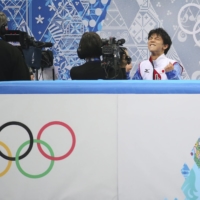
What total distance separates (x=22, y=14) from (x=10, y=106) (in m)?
3.09

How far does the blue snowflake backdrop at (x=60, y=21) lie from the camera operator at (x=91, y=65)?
202 centimetres

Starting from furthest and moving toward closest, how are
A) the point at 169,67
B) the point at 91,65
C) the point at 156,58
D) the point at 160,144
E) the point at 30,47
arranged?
the point at 30,47 < the point at 156,58 < the point at 169,67 < the point at 91,65 < the point at 160,144

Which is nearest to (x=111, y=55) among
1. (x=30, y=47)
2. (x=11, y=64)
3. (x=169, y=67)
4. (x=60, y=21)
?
(x=169, y=67)

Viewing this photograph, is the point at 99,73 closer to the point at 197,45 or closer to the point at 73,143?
the point at 73,143

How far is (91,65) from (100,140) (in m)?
0.90

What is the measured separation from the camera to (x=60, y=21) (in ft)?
14.8

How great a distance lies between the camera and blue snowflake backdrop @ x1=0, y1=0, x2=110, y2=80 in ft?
14.6

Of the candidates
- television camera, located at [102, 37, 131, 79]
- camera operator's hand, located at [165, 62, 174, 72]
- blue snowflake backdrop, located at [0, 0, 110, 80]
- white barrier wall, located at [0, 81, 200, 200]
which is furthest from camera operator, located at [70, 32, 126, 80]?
blue snowflake backdrop, located at [0, 0, 110, 80]

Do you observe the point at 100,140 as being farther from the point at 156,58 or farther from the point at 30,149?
the point at 156,58

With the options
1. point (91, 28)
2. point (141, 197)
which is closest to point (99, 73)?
point (141, 197)

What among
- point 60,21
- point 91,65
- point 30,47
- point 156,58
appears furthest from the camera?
point 60,21

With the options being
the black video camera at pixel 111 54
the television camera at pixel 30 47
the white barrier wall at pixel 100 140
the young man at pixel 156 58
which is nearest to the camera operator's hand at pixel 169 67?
the young man at pixel 156 58

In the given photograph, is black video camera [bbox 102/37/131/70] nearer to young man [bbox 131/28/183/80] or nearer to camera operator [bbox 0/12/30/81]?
young man [bbox 131/28/183/80]

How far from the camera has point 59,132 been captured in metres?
1.62
